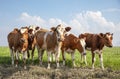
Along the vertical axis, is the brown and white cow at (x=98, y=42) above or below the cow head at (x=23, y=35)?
below

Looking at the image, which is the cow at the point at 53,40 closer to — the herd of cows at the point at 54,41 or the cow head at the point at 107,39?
the herd of cows at the point at 54,41

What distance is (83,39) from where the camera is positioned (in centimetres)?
2291

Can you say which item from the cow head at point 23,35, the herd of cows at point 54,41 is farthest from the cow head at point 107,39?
the cow head at point 23,35

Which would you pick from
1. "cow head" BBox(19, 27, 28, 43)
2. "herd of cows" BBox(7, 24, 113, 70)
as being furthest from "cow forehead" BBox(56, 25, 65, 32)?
"cow head" BBox(19, 27, 28, 43)

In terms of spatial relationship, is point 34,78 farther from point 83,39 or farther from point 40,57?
point 83,39

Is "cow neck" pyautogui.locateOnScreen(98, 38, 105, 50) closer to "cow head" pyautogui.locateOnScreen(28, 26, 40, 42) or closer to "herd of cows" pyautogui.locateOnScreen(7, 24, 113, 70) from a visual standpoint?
"herd of cows" pyautogui.locateOnScreen(7, 24, 113, 70)

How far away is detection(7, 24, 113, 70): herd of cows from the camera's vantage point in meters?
19.5

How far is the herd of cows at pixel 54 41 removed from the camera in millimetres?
19500

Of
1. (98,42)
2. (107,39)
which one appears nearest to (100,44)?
(98,42)

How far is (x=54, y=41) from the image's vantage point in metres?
19.6

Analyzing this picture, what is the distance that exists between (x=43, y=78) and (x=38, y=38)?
532 centimetres

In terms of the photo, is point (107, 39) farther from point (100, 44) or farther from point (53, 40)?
point (53, 40)

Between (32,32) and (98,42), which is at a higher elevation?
(32,32)

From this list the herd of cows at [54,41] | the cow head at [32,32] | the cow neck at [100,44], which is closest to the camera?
the herd of cows at [54,41]
